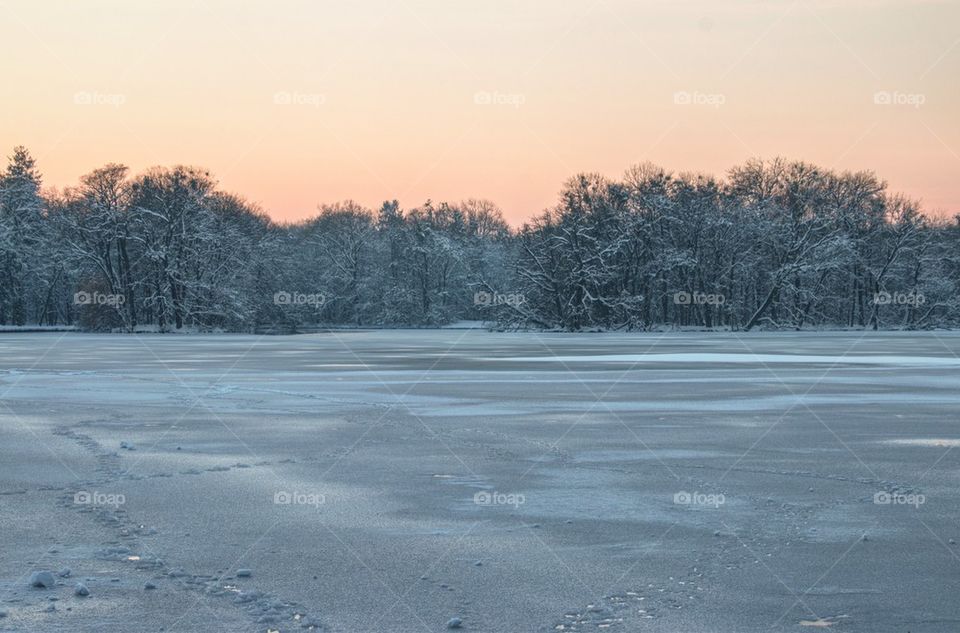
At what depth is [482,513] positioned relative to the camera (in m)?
10.0

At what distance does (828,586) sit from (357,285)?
378 feet

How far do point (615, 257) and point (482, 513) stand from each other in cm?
8278

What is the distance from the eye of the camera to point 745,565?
8.01 meters

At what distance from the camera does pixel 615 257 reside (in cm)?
9169

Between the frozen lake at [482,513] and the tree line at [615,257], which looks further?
the tree line at [615,257]

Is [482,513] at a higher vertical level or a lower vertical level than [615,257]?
lower

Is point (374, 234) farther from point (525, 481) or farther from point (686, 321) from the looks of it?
point (525, 481)

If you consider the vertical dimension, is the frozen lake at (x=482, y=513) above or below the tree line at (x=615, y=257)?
below

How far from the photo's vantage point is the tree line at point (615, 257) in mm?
88312

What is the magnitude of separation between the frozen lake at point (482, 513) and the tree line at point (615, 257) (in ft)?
220

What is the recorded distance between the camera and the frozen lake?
6.94 m

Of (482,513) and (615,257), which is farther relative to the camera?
(615,257)

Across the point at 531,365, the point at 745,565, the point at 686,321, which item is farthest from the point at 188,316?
the point at 745,565

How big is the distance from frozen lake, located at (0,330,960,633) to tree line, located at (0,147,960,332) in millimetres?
67097
